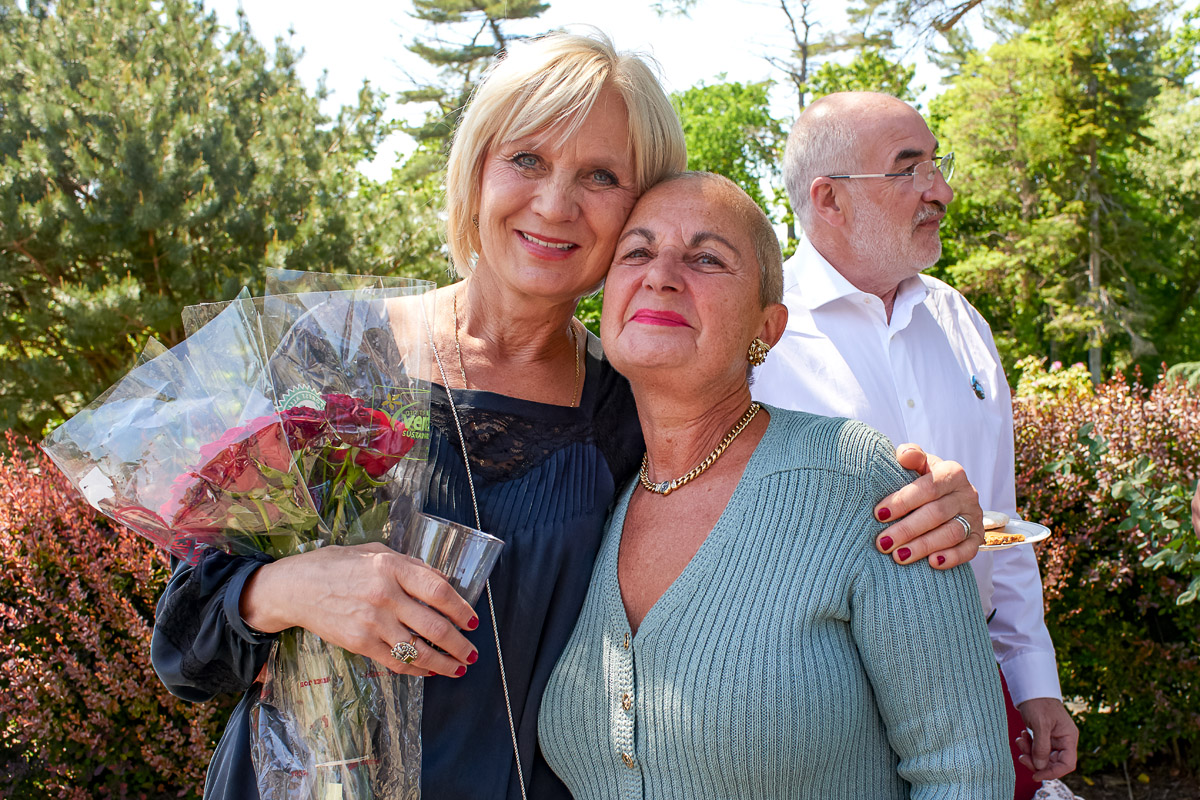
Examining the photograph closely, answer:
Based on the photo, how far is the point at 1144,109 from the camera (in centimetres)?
2698

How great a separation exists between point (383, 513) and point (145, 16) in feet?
45.4

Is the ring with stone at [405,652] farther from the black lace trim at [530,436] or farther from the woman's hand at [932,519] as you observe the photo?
the woman's hand at [932,519]

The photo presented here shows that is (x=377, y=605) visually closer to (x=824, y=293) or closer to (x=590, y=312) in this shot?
(x=824, y=293)

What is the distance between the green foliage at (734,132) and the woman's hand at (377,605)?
69.2ft

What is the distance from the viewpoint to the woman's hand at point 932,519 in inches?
69.5

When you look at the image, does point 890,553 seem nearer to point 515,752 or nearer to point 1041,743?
point 515,752

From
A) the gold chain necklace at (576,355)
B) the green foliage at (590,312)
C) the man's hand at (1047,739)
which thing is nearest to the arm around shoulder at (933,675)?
the gold chain necklace at (576,355)

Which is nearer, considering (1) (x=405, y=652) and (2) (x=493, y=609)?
(1) (x=405, y=652)

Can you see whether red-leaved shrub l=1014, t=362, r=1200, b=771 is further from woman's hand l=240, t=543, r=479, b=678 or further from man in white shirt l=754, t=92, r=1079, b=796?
woman's hand l=240, t=543, r=479, b=678

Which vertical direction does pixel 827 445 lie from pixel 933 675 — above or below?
above

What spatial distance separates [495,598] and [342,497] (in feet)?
1.53

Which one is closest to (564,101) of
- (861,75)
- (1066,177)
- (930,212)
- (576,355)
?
(576,355)

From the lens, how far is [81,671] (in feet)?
13.0

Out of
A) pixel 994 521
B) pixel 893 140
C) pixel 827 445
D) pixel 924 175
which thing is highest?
pixel 893 140
